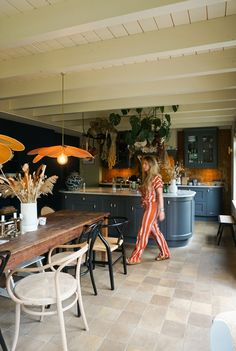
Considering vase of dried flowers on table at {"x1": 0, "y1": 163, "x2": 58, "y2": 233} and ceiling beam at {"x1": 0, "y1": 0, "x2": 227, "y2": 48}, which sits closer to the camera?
ceiling beam at {"x1": 0, "y1": 0, "x2": 227, "y2": 48}

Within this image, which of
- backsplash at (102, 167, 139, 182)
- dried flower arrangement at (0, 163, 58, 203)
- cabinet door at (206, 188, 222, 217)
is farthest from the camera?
backsplash at (102, 167, 139, 182)

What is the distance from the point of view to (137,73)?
3426 mm

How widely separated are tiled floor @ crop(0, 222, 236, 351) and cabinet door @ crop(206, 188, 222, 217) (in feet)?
10.7

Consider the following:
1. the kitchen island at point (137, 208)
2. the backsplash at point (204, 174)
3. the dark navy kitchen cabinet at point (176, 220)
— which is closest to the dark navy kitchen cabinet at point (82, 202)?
Result: the kitchen island at point (137, 208)

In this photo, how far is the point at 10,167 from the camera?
20.9ft

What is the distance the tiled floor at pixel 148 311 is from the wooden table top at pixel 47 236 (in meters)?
0.68

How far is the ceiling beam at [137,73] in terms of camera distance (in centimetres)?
306

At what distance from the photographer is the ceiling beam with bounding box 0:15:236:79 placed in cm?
244

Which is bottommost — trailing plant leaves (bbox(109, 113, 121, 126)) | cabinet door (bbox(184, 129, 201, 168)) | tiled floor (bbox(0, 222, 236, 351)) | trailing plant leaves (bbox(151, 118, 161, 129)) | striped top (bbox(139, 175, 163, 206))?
tiled floor (bbox(0, 222, 236, 351))

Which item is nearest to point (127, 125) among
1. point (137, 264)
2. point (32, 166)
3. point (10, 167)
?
point (32, 166)

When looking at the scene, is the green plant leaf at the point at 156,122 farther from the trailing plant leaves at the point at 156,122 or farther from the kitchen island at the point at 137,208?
the kitchen island at the point at 137,208

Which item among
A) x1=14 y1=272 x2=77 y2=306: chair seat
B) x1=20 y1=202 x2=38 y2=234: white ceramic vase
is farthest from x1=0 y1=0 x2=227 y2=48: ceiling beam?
x1=14 y1=272 x2=77 y2=306: chair seat

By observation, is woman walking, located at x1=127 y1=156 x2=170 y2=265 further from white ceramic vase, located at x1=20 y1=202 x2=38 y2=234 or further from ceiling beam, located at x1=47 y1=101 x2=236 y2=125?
ceiling beam, located at x1=47 y1=101 x2=236 y2=125

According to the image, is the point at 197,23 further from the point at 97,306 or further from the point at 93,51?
the point at 97,306
